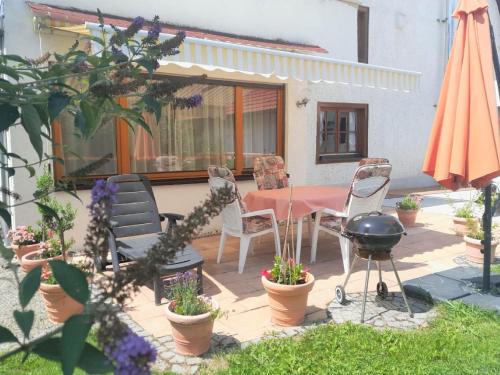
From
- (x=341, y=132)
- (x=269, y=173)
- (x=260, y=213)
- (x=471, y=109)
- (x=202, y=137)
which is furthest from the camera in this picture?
(x=341, y=132)

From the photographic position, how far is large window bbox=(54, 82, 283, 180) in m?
8.45

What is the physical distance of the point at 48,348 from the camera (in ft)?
3.59

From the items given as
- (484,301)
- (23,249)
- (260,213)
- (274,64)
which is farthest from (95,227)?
(23,249)

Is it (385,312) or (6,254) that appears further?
(385,312)

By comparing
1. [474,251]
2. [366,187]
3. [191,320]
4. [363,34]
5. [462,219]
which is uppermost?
[363,34]

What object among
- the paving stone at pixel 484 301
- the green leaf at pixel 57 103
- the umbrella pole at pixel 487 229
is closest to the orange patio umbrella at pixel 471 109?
the umbrella pole at pixel 487 229

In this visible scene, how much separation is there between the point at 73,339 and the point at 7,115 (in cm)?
89

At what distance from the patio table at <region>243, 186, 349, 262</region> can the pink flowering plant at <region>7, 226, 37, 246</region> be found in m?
3.82

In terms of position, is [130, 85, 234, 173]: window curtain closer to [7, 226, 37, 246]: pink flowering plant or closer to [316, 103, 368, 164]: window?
[7, 226, 37, 246]: pink flowering plant

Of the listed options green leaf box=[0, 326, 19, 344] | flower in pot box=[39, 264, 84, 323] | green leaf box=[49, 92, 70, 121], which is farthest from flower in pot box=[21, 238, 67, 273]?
green leaf box=[0, 326, 19, 344]

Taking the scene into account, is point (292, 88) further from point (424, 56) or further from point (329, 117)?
point (424, 56)

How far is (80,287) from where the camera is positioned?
1022 mm

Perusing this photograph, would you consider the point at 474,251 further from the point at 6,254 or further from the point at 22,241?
the point at 22,241

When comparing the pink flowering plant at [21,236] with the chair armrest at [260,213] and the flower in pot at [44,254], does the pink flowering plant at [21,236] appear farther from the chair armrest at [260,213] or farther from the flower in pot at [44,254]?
the chair armrest at [260,213]
